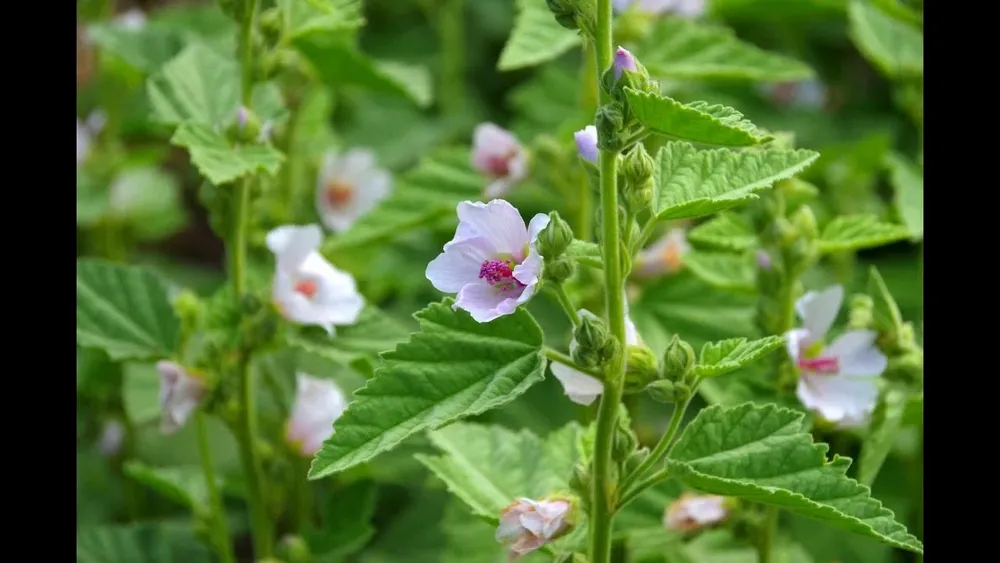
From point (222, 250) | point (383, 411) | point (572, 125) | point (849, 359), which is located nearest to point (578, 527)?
point (383, 411)

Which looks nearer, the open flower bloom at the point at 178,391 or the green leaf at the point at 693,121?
the green leaf at the point at 693,121

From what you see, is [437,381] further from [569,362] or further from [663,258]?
[663,258]

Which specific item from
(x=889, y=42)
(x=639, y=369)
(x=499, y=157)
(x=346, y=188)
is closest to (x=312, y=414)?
(x=499, y=157)

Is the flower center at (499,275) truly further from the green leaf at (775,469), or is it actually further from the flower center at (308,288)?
the flower center at (308,288)

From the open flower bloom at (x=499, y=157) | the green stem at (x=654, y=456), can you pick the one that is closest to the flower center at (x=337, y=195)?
the open flower bloom at (x=499, y=157)

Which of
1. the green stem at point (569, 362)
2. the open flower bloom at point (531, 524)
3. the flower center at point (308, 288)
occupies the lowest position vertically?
the open flower bloom at point (531, 524)

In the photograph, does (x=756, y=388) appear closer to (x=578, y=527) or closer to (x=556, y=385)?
(x=578, y=527)
